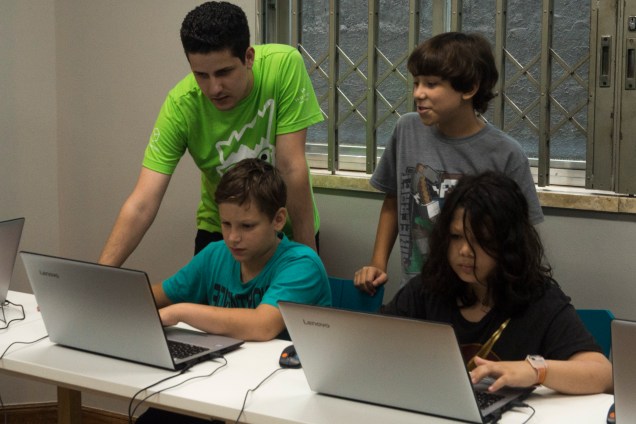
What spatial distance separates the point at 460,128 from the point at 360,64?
896 millimetres

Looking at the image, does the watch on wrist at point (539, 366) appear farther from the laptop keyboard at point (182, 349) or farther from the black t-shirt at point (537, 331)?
the laptop keyboard at point (182, 349)

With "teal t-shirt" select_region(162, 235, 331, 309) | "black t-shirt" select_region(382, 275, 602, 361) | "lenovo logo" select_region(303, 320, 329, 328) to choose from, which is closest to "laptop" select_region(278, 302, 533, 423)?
"lenovo logo" select_region(303, 320, 329, 328)

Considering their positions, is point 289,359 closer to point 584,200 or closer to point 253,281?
point 253,281

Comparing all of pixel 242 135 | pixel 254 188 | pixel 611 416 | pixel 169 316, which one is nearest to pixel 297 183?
pixel 242 135

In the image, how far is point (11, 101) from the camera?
3.47 m

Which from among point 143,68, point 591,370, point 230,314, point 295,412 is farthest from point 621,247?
point 143,68

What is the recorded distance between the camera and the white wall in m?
3.45

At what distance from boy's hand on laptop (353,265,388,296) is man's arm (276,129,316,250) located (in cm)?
21

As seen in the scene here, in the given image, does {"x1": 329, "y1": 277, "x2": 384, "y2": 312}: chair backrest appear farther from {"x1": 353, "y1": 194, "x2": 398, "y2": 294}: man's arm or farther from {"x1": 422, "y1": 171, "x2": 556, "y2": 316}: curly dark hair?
{"x1": 422, "y1": 171, "x2": 556, "y2": 316}: curly dark hair

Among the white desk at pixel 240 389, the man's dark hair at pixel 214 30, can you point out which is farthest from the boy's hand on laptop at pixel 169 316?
the man's dark hair at pixel 214 30

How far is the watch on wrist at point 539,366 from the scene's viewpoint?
171 centimetres

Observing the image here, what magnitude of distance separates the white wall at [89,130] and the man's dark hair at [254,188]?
1000mm

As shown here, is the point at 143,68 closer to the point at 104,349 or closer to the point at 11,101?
the point at 11,101

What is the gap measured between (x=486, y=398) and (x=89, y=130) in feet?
7.89
